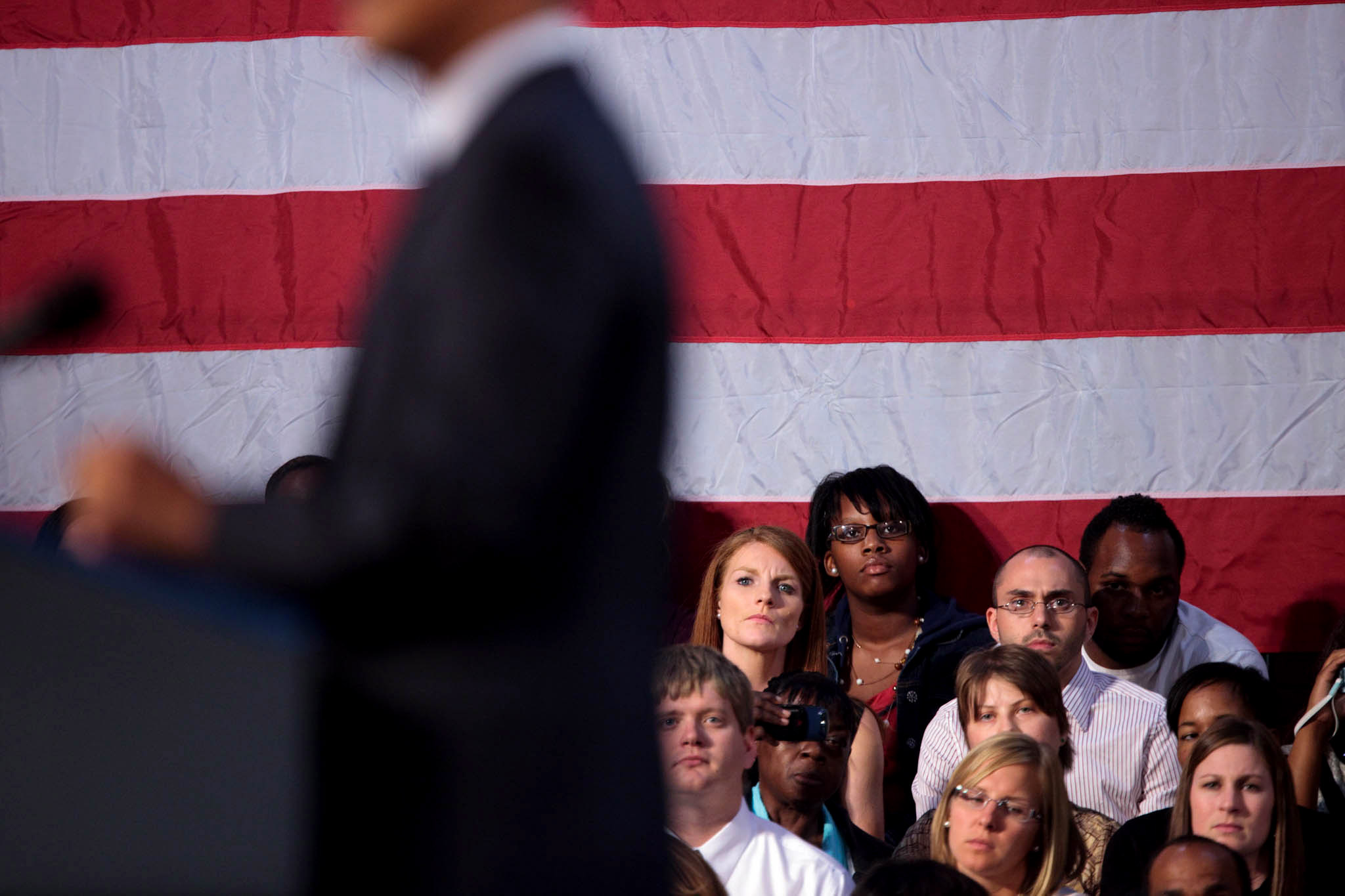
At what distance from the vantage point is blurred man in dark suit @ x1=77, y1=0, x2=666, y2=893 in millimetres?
709

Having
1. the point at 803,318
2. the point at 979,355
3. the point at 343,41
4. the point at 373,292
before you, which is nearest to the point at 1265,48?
the point at 979,355

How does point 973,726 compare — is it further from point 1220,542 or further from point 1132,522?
point 1220,542

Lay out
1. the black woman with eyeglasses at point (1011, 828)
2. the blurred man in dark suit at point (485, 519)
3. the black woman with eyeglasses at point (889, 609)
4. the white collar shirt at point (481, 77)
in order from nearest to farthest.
A: the blurred man in dark suit at point (485, 519)
the white collar shirt at point (481, 77)
the black woman with eyeglasses at point (1011, 828)
the black woman with eyeglasses at point (889, 609)

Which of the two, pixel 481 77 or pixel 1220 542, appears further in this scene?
pixel 1220 542

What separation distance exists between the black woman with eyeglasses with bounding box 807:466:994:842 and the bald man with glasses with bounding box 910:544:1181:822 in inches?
6.1

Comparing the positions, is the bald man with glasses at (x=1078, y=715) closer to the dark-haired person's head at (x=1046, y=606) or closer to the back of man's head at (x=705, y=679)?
the dark-haired person's head at (x=1046, y=606)

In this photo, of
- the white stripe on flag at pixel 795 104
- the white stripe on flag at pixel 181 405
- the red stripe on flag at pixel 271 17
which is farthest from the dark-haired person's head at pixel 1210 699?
the white stripe on flag at pixel 181 405

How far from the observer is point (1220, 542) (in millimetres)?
3775

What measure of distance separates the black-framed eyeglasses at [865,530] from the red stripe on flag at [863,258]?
56 centimetres

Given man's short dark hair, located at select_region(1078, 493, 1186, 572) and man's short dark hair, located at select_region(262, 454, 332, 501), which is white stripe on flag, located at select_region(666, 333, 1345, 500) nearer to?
man's short dark hair, located at select_region(1078, 493, 1186, 572)

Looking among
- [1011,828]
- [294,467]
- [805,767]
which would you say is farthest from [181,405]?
[1011,828]

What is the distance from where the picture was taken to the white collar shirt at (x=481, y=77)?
2.66 ft

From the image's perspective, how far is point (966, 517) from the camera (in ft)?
12.6

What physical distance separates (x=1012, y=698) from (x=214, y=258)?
2.46m
